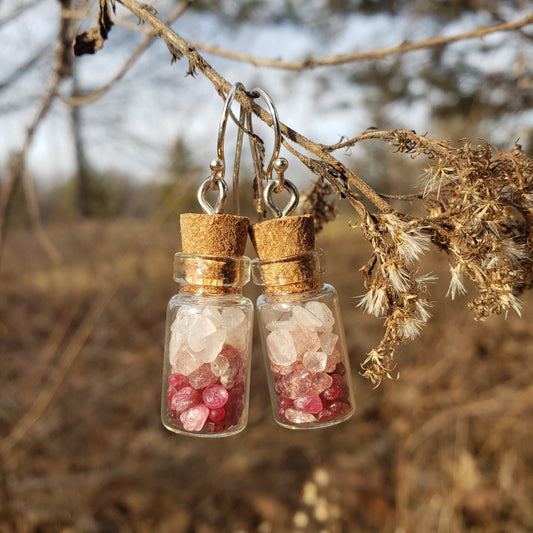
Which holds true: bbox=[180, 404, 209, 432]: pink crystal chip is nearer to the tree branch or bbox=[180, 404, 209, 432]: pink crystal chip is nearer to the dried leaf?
the tree branch

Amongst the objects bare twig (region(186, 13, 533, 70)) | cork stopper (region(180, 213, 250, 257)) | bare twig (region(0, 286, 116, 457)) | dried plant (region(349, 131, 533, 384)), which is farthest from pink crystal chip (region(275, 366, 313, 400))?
bare twig (region(0, 286, 116, 457))

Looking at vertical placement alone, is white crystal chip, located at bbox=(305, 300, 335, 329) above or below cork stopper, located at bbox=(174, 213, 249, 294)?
below

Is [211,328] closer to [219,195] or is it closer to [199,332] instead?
[199,332]

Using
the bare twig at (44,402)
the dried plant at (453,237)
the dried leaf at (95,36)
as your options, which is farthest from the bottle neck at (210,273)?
the bare twig at (44,402)

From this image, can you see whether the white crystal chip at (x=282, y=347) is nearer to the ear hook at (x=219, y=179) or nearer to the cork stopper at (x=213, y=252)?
the cork stopper at (x=213, y=252)

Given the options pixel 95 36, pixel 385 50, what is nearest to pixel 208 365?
pixel 95 36

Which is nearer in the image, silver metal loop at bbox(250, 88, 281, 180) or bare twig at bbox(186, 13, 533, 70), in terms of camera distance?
silver metal loop at bbox(250, 88, 281, 180)

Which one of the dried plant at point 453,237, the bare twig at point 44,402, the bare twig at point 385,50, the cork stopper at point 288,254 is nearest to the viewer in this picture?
the dried plant at point 453,237
